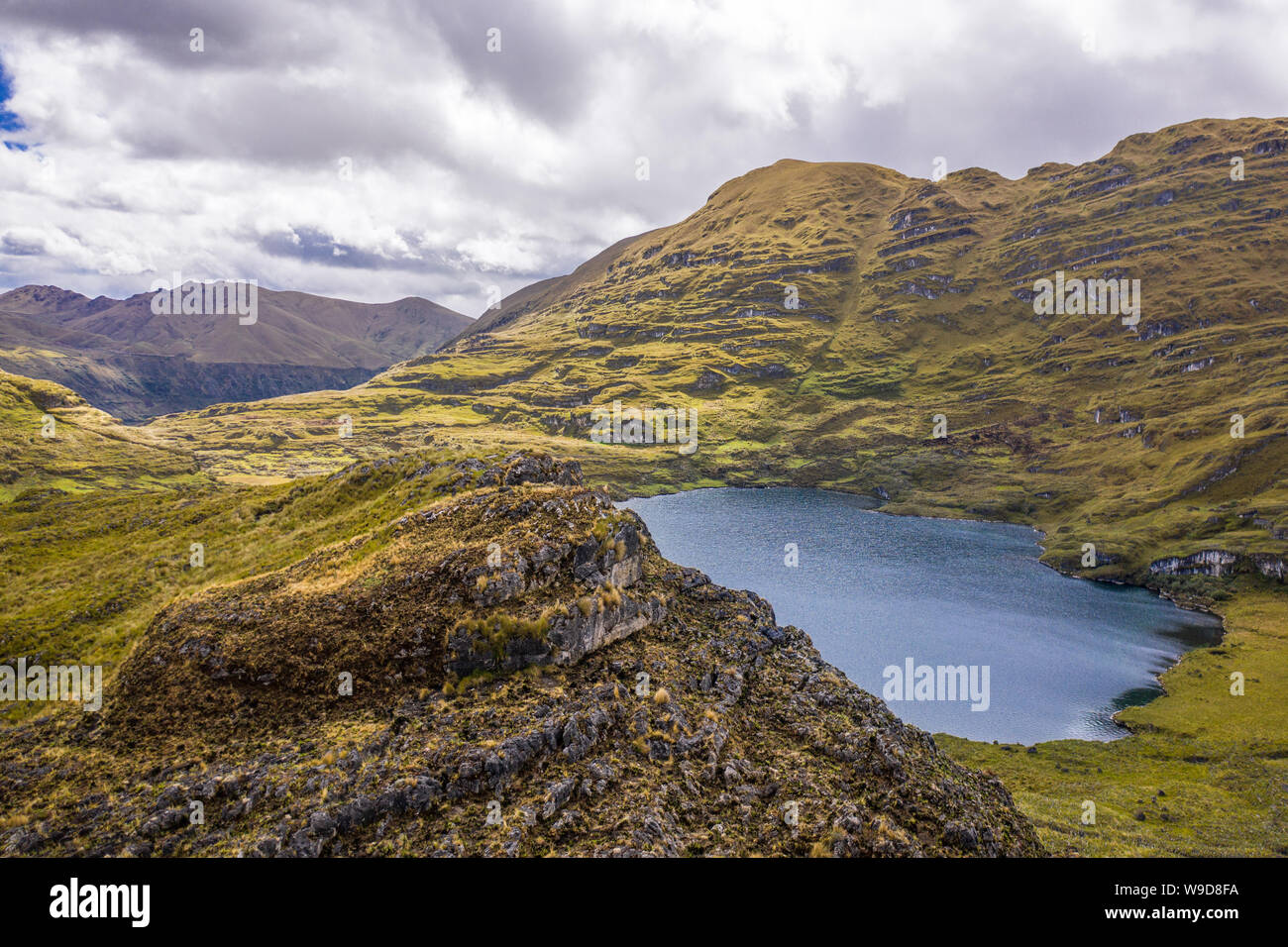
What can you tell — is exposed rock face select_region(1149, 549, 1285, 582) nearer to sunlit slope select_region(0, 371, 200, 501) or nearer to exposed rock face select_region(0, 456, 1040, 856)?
exposed rock face select_region(0, 456, 1040, 856)

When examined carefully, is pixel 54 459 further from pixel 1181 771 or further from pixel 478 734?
pixel 1181 771

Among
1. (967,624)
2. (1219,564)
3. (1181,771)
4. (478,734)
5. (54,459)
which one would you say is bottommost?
(1181,771)

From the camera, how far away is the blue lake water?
318 ft

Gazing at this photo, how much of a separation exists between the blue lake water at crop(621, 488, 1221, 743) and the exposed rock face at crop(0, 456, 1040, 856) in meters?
73.7

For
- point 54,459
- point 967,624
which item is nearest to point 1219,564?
point 967,624

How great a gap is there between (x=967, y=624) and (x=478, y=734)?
128 m

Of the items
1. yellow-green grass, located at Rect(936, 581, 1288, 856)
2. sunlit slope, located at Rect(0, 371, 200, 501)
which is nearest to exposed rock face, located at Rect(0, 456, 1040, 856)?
yellow-green grass, located at Rect(936, 581, 1288, 856)

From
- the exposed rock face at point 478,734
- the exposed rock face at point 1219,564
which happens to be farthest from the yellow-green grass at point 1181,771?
the exposed rock face at point 1219,564

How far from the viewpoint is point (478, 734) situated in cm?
2489

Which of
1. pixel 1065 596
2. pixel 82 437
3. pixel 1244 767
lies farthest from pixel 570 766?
pixel 82 437

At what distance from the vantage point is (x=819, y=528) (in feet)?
655

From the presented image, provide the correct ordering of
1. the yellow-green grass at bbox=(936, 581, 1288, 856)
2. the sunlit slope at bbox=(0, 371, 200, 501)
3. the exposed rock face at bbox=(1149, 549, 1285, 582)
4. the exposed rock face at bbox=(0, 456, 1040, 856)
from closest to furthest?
the exposed rock face at bbox=(0, 456, 1040, 856) < the yellow-green grass at bbox=(936, 581, 1288, 856) < the exposed rock face at bbox=(1149, 549, 1285, 582) < the sunlit slope at bbox=(0, 371, 200, 501)
